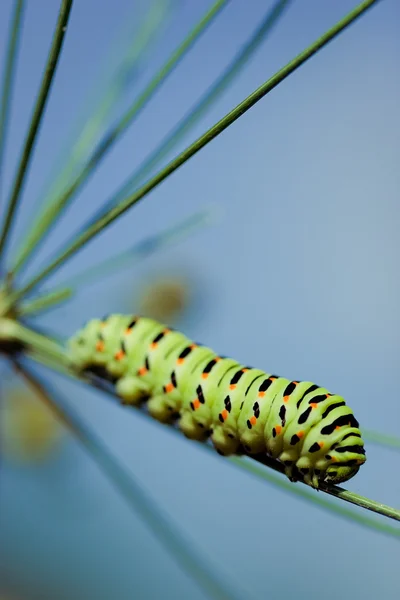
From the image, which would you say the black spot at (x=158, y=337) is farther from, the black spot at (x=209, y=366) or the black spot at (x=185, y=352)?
the black spot at (x=209, y=366)

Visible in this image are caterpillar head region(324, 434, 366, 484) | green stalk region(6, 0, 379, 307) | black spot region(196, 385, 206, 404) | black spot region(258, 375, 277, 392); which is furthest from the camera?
black spot region(196, 385, 206, 404)

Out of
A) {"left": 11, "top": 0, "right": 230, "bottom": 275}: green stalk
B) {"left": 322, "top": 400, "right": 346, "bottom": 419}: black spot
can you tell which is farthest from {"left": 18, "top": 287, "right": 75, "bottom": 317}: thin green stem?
{"left": 322, "top": 400, "right": 346, "bottom": 419}: black spot

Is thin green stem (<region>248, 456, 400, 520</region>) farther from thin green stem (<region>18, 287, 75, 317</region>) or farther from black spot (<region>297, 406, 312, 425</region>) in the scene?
thin green stem (<region>18, 287, 75, 317</region>)

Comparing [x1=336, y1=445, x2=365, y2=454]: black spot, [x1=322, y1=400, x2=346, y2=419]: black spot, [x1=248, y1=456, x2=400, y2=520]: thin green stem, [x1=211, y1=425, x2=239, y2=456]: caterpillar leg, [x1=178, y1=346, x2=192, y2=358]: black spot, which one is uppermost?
[x1=178, y1=346, x2=192, y2=358]: black spot

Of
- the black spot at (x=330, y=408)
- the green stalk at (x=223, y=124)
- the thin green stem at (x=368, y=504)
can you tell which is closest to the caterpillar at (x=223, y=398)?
the black spot at (x=330, y=408)

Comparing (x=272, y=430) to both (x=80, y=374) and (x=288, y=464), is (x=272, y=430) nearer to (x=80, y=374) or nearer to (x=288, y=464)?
(x=288, y=464)

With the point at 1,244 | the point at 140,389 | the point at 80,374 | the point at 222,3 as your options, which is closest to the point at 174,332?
the point at 140,389

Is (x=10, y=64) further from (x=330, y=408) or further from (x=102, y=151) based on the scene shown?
(x=330, y=408)
